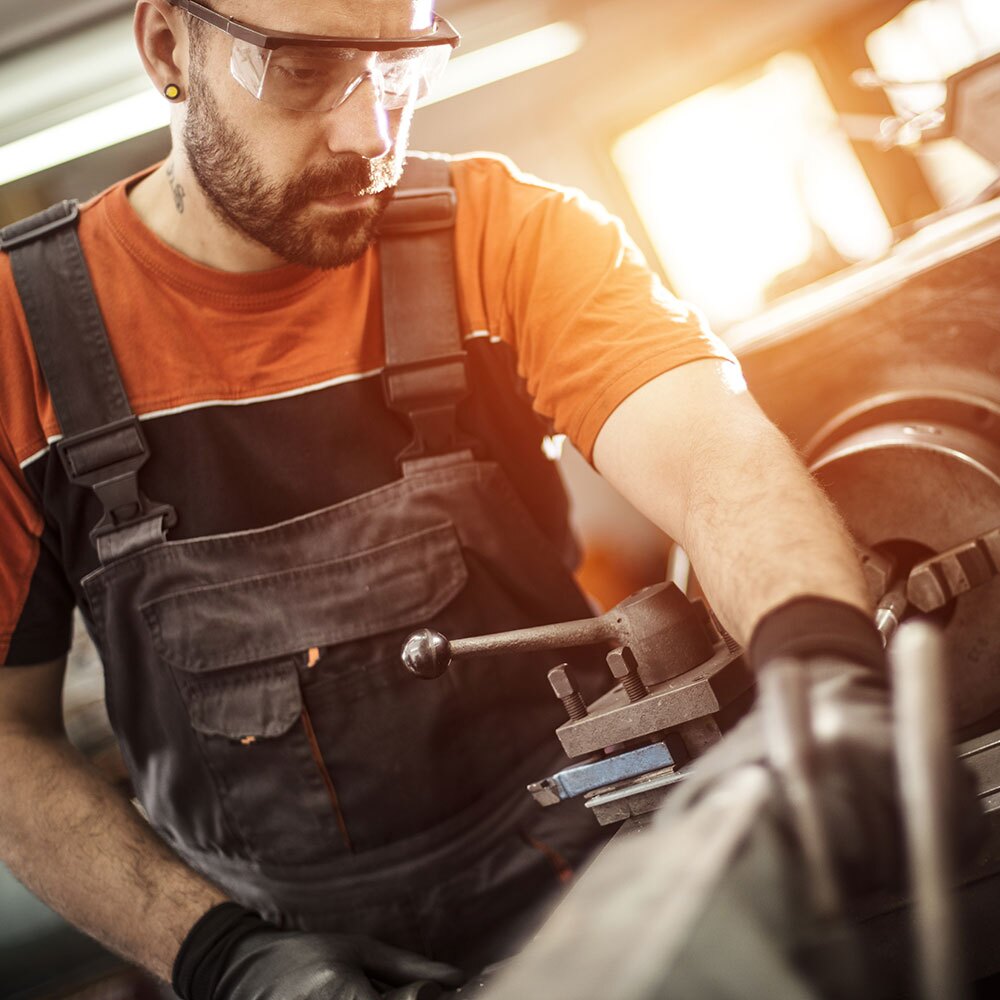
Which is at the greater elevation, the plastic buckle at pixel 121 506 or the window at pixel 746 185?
the window at pixel 746 185

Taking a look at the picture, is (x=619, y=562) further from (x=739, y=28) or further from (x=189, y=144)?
(x=189, y=144)

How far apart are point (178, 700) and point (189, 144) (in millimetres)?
813

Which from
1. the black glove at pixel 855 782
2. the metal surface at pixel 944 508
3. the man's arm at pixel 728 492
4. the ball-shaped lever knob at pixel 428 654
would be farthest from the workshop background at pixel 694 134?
the black glove at pixel 855 782

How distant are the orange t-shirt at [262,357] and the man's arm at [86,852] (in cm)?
15

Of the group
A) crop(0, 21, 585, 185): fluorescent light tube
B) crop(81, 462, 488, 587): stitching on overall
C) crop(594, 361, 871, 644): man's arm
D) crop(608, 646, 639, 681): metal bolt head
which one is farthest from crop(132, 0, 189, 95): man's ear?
crop(0, 21, 585, 185): fluorescent light tube

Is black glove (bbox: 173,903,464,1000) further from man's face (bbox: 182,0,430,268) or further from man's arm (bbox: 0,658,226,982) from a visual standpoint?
man's face (bbox: 182,0,430,268)

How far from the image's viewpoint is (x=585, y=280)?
138cm

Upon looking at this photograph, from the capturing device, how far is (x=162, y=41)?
1.39 meters

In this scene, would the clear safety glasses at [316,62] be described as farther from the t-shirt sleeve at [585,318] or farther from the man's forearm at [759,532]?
the man's forearm at [759,532]

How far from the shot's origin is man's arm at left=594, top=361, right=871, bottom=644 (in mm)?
896

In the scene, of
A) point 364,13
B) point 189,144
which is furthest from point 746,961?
point 189,144


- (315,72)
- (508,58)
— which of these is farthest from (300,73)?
(508,58)

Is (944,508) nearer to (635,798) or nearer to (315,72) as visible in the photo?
(635,798)

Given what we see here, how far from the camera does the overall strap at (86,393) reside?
4.47 feet
